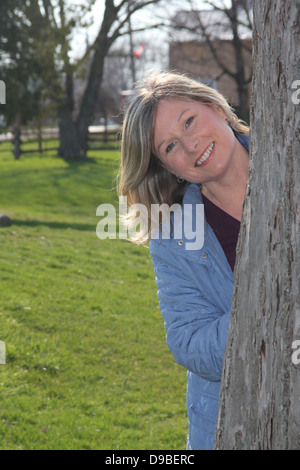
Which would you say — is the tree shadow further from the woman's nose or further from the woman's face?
the woman's nose

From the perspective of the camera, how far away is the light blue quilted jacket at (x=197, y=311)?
2160 millimetres

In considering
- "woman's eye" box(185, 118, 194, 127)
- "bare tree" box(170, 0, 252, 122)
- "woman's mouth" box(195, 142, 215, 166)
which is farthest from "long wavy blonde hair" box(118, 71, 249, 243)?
"bare tree" box(170, 0, 252, 122)

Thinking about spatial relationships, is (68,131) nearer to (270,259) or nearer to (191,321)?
(191,321)

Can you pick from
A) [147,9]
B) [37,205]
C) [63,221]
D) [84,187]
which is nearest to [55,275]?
[63,221]

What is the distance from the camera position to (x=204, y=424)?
236 centimetres

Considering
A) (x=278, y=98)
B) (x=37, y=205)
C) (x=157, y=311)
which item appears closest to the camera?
(x=278, y=98)

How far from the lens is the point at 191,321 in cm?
221

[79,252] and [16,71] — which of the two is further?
[16,71]

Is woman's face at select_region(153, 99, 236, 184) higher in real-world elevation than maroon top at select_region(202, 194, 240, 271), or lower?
higher

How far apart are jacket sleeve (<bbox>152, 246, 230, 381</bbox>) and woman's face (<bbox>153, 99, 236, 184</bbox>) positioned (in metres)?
0.39

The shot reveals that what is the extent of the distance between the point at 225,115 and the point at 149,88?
35cm

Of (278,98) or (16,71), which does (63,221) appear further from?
(278,98)

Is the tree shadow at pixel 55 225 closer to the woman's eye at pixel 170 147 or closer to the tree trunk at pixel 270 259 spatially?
the woman's eye at pixel 170 147

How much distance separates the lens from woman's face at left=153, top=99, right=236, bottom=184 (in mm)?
2467
